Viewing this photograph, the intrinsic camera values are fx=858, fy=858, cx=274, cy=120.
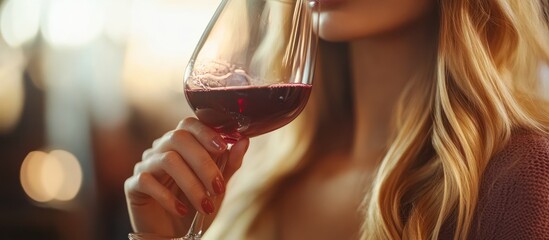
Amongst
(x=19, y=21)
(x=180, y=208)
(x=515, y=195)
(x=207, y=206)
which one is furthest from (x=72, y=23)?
(x=515, y=195)

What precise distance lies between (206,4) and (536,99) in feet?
5.84

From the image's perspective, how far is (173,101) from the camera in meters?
3.29

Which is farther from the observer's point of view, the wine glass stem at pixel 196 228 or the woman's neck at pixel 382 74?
the woman's neck at pixel 382 74

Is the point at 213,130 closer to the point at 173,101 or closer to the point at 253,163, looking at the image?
the point at 253,163

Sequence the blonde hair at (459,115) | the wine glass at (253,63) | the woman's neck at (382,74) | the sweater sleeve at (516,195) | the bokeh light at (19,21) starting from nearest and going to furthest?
1. the wine glass at (253,63)
2. the sweater sleeve at (516,195)
3. the blonde hair at (459,115)
4. the woman's neck at (382,74)
5. the bokeh light at (19,21)

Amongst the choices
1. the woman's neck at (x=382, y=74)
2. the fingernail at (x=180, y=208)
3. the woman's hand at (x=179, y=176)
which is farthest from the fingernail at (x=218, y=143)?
the woman's neck at (x=382, y=74)

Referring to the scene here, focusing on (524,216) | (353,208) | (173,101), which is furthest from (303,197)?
(173,101)

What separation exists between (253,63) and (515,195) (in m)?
0.41

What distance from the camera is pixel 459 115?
1293mm

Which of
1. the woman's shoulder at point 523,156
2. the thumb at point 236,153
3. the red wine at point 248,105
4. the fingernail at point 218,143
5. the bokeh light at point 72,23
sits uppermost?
the bokeh light at point 72,23

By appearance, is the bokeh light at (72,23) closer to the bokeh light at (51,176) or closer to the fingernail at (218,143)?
the bokeh light at (51,176)

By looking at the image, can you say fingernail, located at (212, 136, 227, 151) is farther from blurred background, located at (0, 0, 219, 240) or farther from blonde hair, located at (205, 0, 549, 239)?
blurred background, located at (0, 0, 219, 240)

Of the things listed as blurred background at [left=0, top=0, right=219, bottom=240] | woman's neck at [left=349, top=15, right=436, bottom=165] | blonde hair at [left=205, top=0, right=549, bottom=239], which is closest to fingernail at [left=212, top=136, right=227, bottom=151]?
blonde hair at [left=205, top=0, right=549, bottom=239]

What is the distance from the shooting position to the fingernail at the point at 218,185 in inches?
42.7
